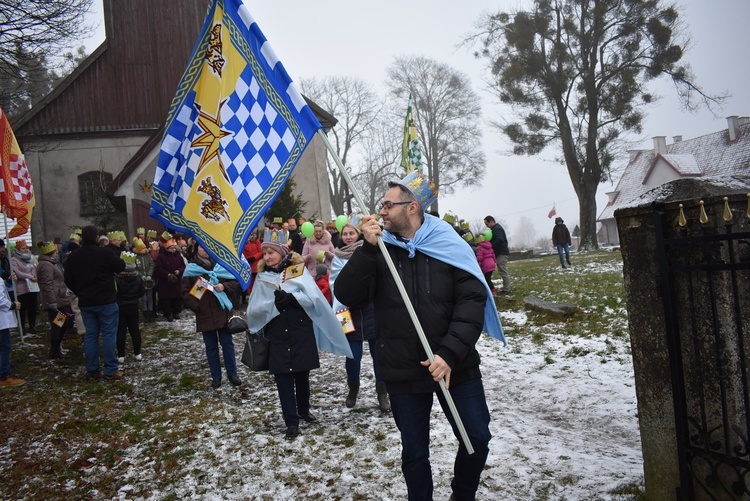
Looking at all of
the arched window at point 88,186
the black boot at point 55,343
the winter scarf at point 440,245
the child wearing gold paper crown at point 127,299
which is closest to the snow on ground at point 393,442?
the winter scarf at point 440,245

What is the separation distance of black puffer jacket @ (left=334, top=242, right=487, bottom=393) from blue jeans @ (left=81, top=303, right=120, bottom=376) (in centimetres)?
595

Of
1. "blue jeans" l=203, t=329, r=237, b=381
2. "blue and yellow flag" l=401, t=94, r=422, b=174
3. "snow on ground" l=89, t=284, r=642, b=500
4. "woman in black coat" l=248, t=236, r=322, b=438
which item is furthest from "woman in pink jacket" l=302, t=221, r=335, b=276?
"blue and yellow flag" l=401, t=94, r=422, b=174

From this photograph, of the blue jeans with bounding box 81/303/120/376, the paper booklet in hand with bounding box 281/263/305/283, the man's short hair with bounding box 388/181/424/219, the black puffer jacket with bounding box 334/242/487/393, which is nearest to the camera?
the black puffer jacket with bounding box 334/242/487/393

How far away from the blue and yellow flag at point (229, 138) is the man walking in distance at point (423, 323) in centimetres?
117

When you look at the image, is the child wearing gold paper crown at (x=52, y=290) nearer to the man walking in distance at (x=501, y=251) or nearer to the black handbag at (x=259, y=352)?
the black handbag at (x=259, y=352)

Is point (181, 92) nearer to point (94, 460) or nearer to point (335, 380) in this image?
point (94, 460)

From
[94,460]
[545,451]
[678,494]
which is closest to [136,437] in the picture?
[94,460]

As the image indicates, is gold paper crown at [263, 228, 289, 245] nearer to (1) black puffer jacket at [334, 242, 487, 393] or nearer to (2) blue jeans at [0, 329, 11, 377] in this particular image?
(1) black puffer jacket at [334, 242, 487, 393]

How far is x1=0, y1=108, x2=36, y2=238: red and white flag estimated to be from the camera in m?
9.70

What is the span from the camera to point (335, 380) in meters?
7.76

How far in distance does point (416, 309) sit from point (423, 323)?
0.09m

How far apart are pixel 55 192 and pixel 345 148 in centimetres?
2518

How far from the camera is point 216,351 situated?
25.3 feet

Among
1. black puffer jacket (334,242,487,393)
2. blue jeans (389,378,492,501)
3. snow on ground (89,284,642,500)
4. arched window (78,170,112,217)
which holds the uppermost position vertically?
arched window (78,170,112,217)
